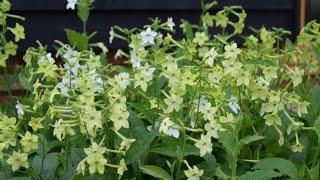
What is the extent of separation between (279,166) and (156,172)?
0.35m

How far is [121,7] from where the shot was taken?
214 inches

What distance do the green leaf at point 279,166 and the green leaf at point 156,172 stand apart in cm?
26

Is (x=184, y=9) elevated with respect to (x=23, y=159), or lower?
elevated

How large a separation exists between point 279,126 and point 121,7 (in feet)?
10.7

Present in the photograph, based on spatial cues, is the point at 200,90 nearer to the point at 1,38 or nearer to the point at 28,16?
the point at 1,38

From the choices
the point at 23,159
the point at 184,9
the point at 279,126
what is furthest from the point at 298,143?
the point at 184,9

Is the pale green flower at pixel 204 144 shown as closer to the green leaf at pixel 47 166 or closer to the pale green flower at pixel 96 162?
the pale green flower at pixel 96 162

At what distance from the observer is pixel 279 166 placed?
213 centimetres

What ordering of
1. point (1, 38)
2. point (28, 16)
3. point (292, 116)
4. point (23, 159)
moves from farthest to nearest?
1. point (28, 16)
2. point (1, 38)
3. point (292, 116)
4. point (23, 159)

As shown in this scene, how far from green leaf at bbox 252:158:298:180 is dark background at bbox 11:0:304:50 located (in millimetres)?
3379

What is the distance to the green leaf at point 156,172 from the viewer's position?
83.8 inches

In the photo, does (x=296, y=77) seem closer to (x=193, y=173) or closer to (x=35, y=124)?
(x=193, y=173)

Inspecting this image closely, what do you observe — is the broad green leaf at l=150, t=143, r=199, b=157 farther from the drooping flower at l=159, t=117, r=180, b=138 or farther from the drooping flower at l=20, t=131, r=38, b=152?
the drooping flower at l=20, t=131, r=38, b=152

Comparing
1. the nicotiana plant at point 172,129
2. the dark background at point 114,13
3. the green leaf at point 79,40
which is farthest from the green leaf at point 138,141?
the dark background at point 114,13
